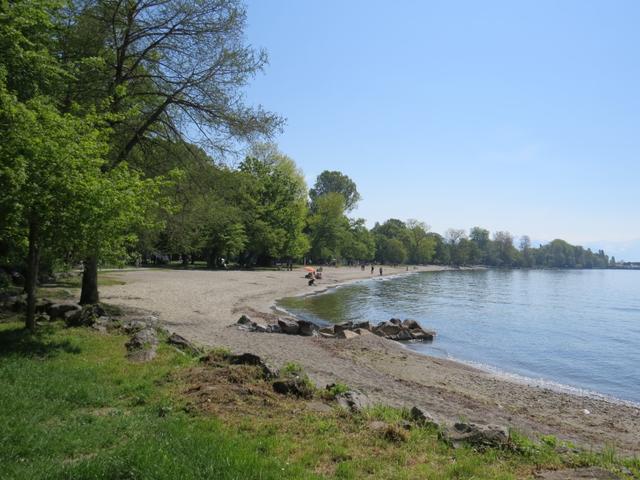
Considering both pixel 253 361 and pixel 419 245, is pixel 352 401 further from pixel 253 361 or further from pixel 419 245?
pixel 419 245

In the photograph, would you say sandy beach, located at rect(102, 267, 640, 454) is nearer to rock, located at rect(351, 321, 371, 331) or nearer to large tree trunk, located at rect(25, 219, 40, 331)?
rock, located at rect(351, 321, 371, 331)

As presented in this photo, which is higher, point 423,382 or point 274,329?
point 274,329

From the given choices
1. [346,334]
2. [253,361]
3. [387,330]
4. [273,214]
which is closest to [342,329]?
[346,334]

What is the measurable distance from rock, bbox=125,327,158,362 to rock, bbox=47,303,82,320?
4041mm

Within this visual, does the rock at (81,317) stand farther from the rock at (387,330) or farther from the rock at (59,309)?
the rock at (387,330)

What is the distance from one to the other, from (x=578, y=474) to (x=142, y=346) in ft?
30.6

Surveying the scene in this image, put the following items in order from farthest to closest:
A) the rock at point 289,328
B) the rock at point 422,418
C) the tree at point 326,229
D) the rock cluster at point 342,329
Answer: the tree at point 326,229
the rock at point 289,328
the rock cluster at point 342,329
the rock at point 422,418

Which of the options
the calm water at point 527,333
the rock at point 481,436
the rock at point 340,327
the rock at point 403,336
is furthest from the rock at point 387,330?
the rock at point 481,436

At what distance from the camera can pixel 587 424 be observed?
12312 mm

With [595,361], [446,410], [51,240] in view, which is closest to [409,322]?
[595,361]

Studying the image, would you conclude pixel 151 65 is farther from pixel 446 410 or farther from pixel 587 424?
pixel 587 424

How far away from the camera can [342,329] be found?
23047mm

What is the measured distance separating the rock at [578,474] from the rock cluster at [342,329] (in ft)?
52.2

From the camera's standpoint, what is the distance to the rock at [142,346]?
A: 432 inches
